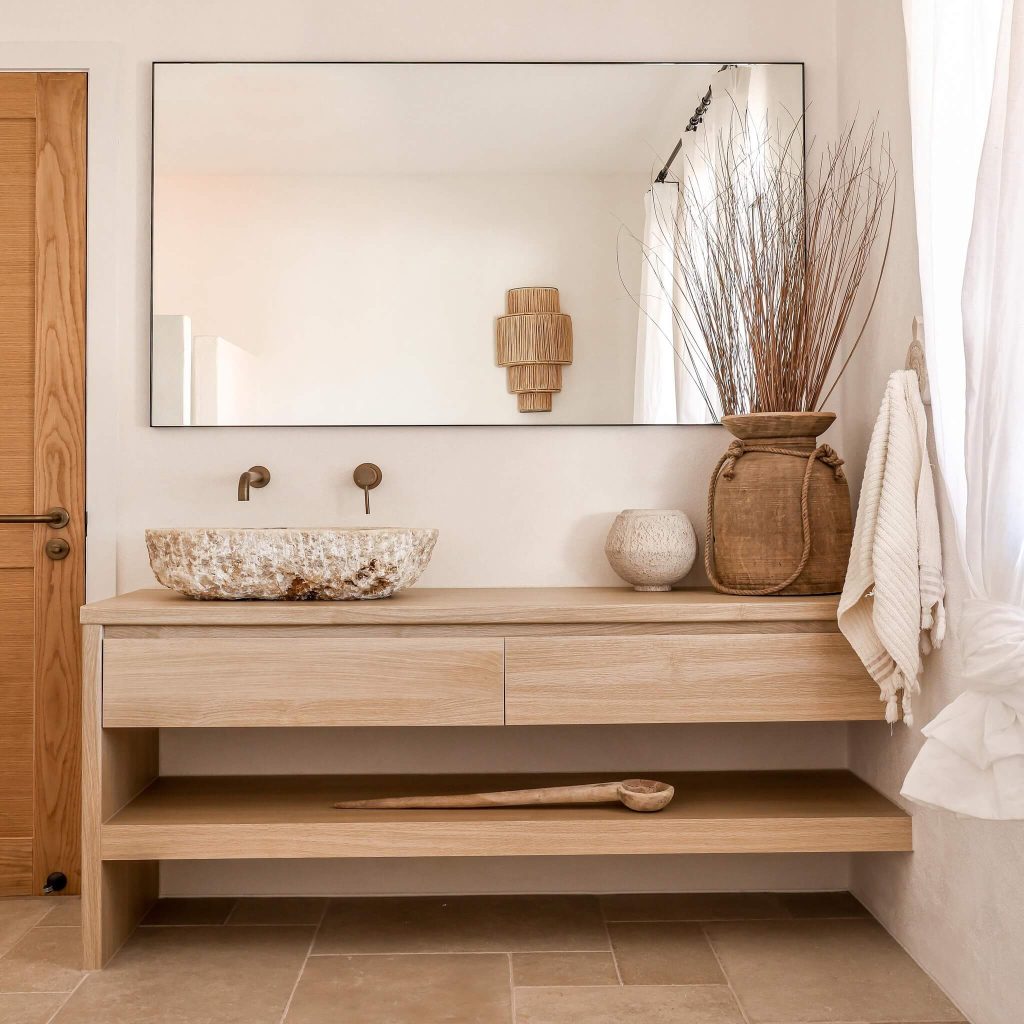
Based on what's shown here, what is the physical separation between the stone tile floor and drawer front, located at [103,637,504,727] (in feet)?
1.59

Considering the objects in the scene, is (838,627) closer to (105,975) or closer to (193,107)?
(105,975)

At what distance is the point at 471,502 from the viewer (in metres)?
2.36

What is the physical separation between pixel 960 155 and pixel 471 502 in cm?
125

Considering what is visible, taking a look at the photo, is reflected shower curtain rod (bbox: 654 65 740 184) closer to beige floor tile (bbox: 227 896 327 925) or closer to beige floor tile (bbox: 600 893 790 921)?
beige floor tile (bbox: 600 893 790 921)

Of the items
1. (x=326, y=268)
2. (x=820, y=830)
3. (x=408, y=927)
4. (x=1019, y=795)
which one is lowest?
(x=408, y=927)

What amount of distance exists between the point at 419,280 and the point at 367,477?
0.48 metres

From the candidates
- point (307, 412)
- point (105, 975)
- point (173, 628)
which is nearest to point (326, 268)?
point (307, 412)

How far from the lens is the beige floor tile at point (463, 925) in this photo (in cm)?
203

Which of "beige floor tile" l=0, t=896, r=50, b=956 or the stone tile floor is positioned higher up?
the stone tile floor

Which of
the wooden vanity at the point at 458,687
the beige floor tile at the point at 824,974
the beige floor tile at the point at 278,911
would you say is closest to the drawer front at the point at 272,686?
the wooden vanity at the point at 458,687

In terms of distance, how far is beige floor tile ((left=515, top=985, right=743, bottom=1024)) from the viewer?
1719 mm

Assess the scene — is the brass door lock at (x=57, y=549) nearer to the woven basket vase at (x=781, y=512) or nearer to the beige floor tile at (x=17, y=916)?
the beige floor tile at (x=17, y=916)

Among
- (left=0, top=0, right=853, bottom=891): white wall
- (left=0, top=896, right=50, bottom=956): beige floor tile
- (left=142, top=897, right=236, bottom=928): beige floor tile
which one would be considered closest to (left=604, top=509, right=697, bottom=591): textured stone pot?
(left=0, top=0, right=853, bottom=891): white wall

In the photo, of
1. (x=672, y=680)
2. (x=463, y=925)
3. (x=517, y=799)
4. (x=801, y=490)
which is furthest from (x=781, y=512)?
(x=463, y=925)
